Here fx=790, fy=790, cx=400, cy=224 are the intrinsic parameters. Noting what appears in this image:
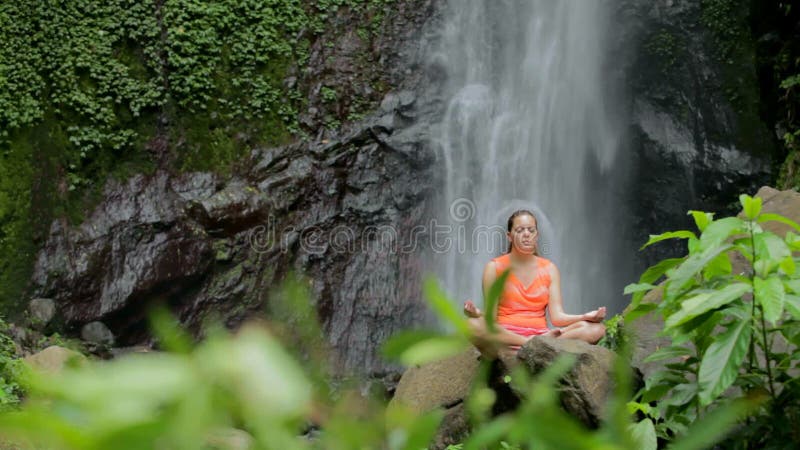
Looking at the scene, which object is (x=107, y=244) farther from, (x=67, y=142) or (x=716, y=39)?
(x=716, y=39)

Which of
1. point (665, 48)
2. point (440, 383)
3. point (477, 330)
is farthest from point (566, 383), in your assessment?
point (665, 48)

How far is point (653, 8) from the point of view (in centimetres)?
1181

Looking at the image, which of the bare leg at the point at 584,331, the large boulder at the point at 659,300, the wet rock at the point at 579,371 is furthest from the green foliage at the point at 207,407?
the bare leg at the point at 584,331

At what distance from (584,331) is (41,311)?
7.71 metres

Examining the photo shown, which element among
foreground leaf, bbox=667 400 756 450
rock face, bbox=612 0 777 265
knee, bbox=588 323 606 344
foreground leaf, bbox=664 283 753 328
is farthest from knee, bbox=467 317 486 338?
rock face, bbox=612 0 777 265

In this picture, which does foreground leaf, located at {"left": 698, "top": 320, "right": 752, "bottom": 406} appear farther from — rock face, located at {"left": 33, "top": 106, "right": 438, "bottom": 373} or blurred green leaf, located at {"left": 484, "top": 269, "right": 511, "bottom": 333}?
rock face, located at {"left": 33, "top": 106, "right": 438, "bottom": 373}

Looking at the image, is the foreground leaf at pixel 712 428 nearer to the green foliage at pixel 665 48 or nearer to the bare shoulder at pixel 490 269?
the bare shoulder at pixel 490 269

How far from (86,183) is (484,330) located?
11.3m

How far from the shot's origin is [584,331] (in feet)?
15.8

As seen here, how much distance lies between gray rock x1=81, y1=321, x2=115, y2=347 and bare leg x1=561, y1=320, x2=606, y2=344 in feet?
23.2

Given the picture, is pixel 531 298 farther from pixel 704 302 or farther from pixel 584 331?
pixel 704 302

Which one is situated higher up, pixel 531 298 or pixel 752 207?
pixel 752 207

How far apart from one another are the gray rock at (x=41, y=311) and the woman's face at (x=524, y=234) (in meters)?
7.07

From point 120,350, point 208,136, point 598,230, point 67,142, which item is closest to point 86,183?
point 67,142
